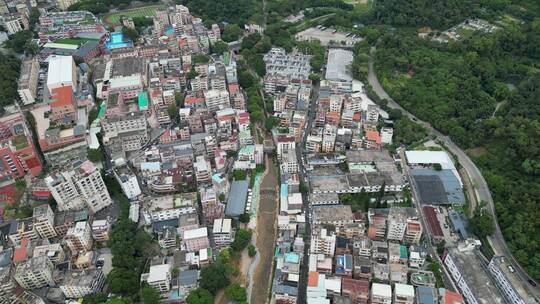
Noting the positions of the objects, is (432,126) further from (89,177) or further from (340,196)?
(89,177)

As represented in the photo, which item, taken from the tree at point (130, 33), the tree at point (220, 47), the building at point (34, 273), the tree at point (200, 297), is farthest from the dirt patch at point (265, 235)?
the tree at point (130, 33)

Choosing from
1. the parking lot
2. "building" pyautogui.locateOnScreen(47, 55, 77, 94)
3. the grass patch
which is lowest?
the grass patch

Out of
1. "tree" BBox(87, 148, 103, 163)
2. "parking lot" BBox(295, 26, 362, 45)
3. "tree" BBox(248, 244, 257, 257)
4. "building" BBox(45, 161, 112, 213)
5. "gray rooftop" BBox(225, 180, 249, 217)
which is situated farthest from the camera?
"parking lot" BBox(295, 26, 362, 45)

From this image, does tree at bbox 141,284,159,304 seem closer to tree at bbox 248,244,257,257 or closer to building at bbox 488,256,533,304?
tree at bbox 248,244,257,257

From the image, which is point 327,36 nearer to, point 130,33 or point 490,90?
point 490,90

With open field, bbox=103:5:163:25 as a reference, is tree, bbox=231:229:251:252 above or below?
below

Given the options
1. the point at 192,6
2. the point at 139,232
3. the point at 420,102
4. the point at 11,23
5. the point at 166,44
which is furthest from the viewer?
the point at 192,6

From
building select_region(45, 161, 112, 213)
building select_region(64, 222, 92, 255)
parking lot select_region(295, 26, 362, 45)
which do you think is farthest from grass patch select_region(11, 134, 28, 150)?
parking lot select_region(295, 26, 362, 45)

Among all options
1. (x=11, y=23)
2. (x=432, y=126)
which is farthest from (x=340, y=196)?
(x=11, y=23)
